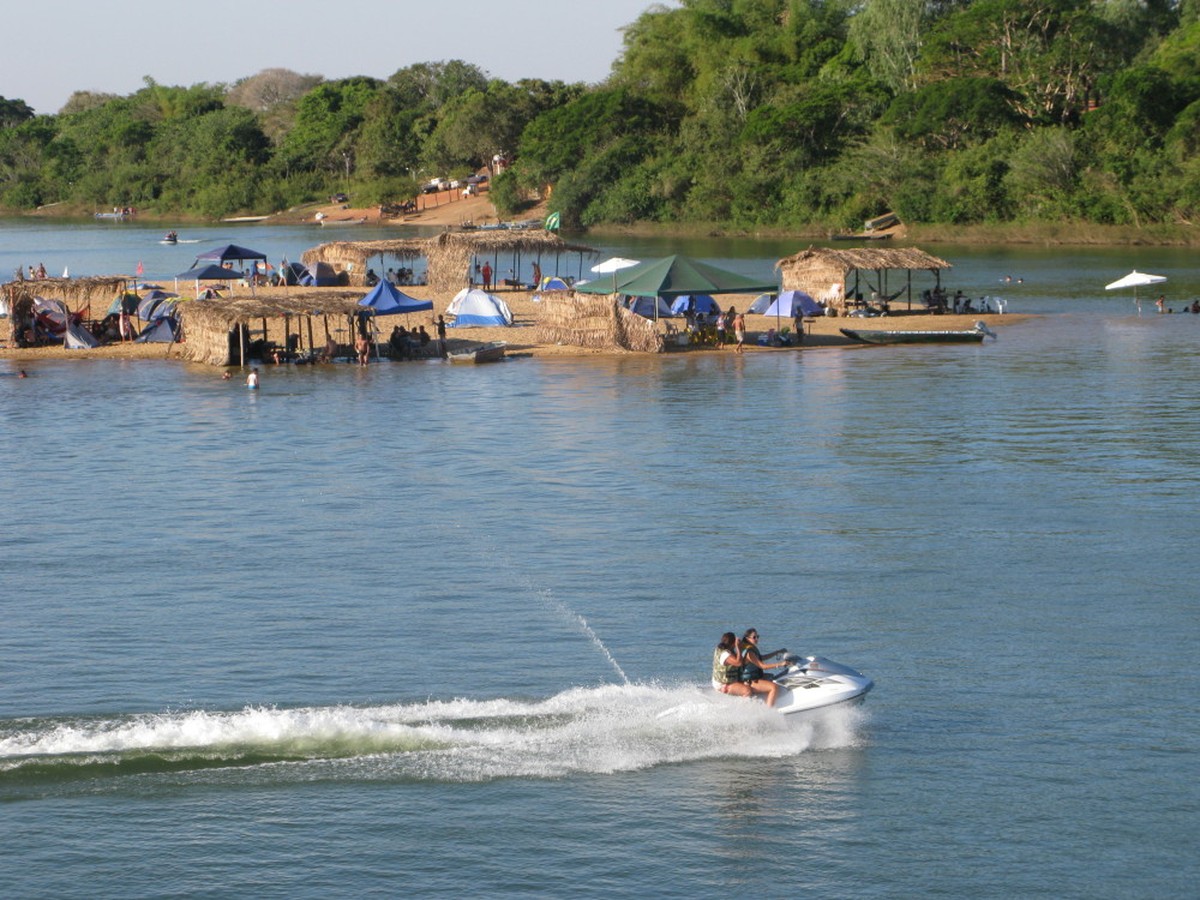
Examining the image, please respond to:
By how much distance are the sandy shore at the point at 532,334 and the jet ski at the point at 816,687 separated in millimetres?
35296

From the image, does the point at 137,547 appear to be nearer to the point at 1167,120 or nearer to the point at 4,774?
the point at 4,774

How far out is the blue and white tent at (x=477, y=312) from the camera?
59406 mm

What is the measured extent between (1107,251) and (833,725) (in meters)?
82.2

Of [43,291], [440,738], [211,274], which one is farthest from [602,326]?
[440,738]

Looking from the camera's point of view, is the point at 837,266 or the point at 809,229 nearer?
the point at 837,266

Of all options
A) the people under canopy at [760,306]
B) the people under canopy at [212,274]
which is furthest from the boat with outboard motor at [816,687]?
the people under canopy at [212,274]

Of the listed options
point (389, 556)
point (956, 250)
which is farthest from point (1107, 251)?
point (389, 556)

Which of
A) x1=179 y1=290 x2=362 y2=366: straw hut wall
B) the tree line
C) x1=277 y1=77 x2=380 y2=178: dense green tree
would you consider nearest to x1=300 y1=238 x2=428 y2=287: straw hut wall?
x1=179 y1=290 x2=362 y2=366: straw hut wall

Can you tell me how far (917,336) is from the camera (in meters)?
56.5

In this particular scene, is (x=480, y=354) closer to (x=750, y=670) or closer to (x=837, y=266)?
(x=837, y=266)

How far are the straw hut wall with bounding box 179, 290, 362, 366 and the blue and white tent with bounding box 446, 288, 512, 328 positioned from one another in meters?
4.41

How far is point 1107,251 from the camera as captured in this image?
95.9 m

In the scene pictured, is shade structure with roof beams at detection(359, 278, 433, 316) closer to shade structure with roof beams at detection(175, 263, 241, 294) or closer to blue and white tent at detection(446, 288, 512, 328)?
blue and white tent at detection(446, 288, 512, 328)

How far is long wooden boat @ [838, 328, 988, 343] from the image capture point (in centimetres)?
5612
